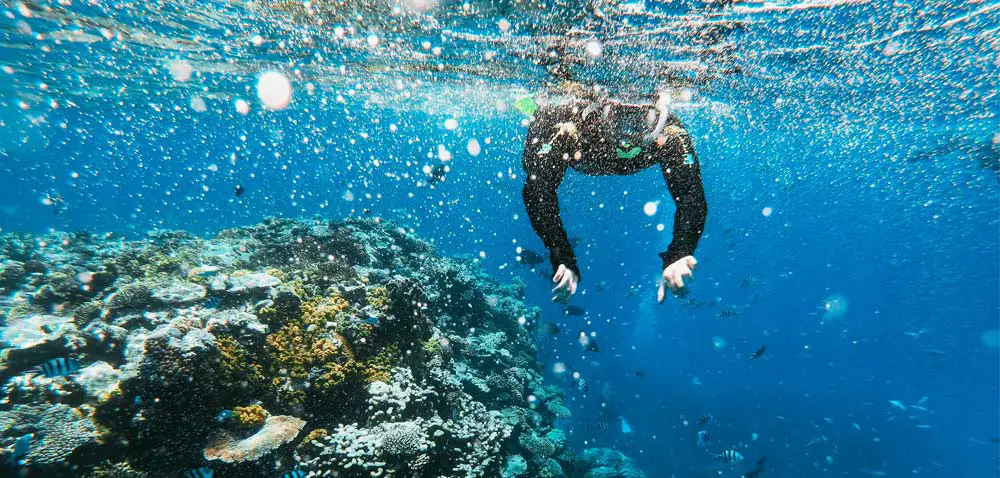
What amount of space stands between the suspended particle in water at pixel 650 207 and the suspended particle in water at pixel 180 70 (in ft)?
225

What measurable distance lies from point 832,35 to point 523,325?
11.1 metres

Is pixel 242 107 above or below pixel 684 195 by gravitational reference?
above

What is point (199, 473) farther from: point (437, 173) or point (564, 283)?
point (437, 173)

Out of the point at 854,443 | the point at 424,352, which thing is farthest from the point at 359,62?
the point at 854,443

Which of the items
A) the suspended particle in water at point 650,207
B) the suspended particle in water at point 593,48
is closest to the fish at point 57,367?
the suspended particle in water at point 593,48

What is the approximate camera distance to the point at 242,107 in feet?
108

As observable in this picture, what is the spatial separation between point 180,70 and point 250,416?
24.0 m

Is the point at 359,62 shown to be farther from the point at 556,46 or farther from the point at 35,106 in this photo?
the point at 35,106

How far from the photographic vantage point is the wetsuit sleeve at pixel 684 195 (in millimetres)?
2680

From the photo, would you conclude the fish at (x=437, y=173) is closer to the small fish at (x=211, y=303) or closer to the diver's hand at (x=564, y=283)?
the small fish at (x=211, y=303)

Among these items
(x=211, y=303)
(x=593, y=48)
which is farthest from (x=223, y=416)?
(x=593, y=48)

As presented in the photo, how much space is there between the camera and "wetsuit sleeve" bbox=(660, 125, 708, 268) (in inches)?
105

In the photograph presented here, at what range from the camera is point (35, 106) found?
3198cm

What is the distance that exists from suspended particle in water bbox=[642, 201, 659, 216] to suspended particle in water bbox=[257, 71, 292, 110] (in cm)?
6194
